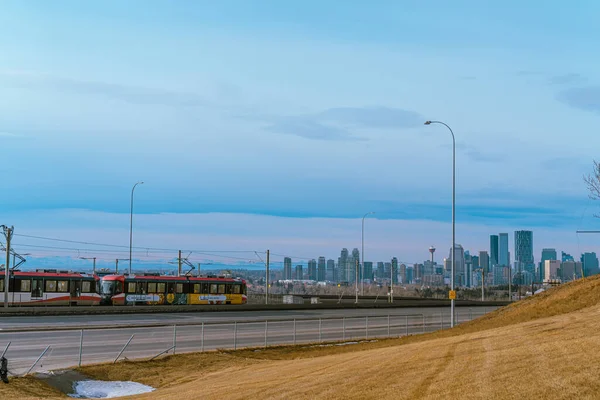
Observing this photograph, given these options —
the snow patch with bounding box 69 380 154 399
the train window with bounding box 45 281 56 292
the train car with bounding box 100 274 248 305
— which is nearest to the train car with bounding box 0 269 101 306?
the train window with bounding box 45 281 56 292

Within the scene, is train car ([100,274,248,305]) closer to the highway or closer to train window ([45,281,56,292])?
train window ([45,281,56,292])

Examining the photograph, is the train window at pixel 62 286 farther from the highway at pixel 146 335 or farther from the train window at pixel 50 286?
the highway at pixel 146 335

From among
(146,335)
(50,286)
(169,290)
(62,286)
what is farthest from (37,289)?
(146,335)

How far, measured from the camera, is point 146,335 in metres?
35.9

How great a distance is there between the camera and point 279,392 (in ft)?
54.3

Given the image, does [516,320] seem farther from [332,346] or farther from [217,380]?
[217,380]

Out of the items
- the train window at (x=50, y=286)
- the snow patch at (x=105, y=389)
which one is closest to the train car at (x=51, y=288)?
the train window at (x=50, y=286)

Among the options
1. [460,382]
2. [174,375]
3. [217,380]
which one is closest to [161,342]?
[174,375]

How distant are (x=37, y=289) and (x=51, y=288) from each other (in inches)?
46.0

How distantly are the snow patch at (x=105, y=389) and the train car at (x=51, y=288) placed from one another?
3400 cm

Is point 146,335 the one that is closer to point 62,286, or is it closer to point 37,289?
point 37,289

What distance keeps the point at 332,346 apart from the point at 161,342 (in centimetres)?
793

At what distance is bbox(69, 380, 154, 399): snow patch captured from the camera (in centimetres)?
2120

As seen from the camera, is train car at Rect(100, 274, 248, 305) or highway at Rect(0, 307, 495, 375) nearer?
highway at Rect(0, 307, 495, 375)
